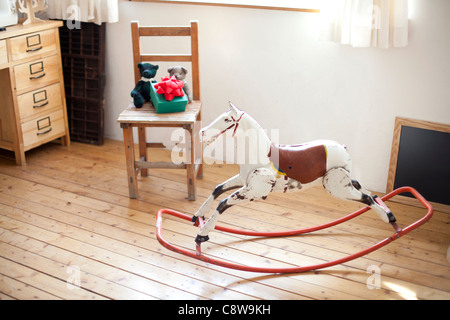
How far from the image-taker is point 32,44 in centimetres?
322

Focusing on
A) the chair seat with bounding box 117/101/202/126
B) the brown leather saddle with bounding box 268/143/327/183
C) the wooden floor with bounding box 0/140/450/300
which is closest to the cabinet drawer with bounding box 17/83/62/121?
the wooden floor with bounding box 0/140/450/300

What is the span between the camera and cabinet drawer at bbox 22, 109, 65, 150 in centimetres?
332

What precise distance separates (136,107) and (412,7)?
1.52m

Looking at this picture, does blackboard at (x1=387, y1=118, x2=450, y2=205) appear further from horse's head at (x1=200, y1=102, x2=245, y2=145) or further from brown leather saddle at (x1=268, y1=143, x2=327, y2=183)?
horse's head at (x1=200, y1=102, x2=245, y2=145)

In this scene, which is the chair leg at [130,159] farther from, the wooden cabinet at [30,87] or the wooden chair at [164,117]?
the wooden cabinet at [30,87]

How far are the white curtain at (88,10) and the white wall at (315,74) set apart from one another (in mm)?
140

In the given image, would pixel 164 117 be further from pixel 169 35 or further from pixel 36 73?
pixel 36 73

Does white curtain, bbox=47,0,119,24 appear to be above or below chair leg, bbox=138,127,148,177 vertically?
above

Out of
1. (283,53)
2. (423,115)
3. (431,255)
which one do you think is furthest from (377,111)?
(431,255)

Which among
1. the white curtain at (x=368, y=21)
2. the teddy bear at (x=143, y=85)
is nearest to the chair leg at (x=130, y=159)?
the teddy bear at (x=143, y=85)

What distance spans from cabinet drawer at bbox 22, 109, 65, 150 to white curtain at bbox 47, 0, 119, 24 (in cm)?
65

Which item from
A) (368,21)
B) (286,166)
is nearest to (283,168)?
(286,166)

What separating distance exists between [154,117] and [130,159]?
1.00 feet

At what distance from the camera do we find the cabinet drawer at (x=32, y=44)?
311 cm
